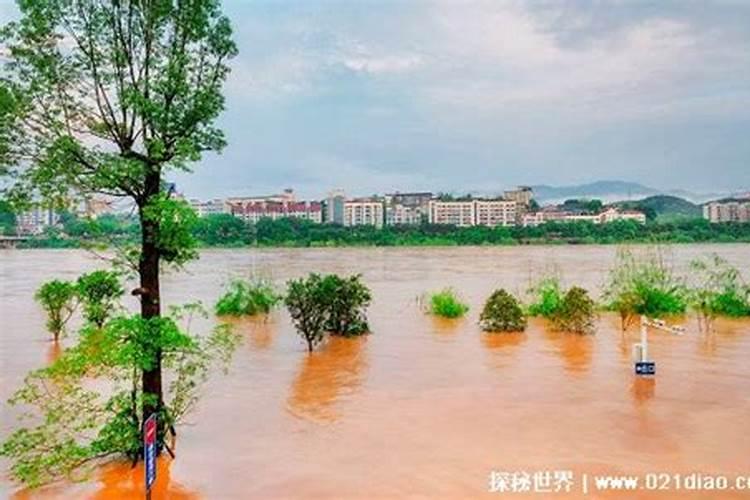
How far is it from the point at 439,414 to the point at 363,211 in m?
85.9

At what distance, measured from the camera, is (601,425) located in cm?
750

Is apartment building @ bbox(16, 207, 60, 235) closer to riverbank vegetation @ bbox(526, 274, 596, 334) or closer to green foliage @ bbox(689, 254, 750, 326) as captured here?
riverbank vegetation @ bbox(526, 274, 596, 334)

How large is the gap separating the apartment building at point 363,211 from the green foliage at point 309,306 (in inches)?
3125

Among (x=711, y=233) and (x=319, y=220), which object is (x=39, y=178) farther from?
(x=319, y=220)

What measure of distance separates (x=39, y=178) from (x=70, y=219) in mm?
675

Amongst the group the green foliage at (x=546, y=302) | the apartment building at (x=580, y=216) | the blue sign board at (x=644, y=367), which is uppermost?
the apartment building at (x=580, y=216)

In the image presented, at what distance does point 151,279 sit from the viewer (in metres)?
6.56

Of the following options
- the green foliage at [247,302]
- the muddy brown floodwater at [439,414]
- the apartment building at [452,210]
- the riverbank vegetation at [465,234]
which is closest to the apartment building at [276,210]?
the riverbank vegetation at [465,234]

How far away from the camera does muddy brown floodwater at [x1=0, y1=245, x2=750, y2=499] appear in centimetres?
618

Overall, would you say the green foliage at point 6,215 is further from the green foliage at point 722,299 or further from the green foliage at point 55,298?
the green foliage at point 722,299

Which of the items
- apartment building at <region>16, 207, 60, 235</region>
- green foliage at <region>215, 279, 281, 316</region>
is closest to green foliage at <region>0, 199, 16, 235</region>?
apartment building at <region>16, 207, 60, 235</region>

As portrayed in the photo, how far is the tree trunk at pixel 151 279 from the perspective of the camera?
6.46m

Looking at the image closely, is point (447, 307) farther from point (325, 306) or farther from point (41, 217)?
point (41, 217)

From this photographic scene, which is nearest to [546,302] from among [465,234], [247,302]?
[247,302]
